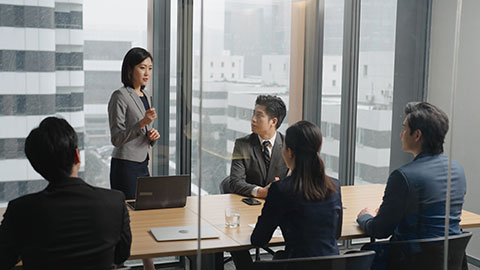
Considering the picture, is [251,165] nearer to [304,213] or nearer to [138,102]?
[304,213]

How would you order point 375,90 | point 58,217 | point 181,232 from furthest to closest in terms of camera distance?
1. point 375,90
2. point 181,232
3. point 58,217

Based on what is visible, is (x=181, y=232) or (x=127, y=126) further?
(x=127, y=126)

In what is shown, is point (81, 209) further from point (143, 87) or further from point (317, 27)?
point (317, 27)

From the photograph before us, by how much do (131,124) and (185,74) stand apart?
16.5 inches

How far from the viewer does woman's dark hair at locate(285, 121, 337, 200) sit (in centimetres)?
237

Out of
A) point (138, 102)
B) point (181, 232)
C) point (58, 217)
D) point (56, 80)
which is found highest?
point (56, 80)

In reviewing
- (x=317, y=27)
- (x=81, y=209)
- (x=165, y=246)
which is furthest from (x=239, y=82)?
(x=81, y=209)

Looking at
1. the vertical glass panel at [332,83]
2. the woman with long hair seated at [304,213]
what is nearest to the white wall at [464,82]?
the vertical glass panel at [332,83]

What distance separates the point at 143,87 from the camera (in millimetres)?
2861

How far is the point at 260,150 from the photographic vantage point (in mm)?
2729

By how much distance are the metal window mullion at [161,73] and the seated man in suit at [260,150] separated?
0.41 meters

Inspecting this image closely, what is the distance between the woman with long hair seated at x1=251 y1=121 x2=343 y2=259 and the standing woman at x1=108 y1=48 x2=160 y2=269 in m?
0.69

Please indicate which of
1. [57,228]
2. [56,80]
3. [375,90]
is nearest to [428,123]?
[375,90]

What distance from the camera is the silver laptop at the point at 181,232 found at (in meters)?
2.46
